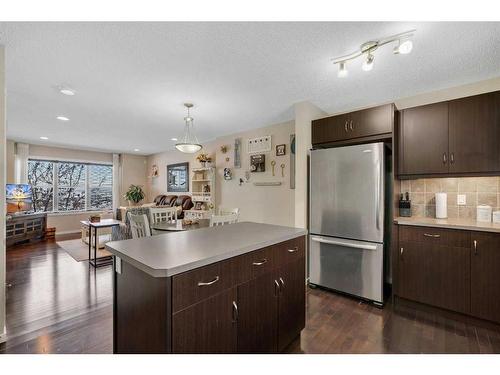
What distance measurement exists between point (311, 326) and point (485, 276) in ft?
5.16

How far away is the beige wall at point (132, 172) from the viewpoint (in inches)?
294

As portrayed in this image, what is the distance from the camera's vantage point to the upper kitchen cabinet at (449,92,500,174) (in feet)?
6.98

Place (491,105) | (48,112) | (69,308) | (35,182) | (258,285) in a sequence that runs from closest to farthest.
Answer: (258,285), (491,105), (69,308), (48,112), (35,182)

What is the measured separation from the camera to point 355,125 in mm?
2688

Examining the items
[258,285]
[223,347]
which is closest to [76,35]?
[258,285]

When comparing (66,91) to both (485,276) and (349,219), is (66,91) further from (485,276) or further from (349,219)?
(485,276)

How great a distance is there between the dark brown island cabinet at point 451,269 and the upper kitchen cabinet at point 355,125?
3.56ft

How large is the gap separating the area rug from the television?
3.68ft

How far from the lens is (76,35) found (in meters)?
1.68

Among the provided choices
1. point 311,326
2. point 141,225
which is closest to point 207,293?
point 311,326

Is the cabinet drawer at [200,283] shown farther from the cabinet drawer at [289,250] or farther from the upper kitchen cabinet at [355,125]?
the upper kitchen cabinet at [355,125]

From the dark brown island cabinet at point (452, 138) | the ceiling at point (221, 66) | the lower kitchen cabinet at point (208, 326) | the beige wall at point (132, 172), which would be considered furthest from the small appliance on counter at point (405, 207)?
the beige wall at point (132, 172)

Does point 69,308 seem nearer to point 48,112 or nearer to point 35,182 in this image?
point 48,112
